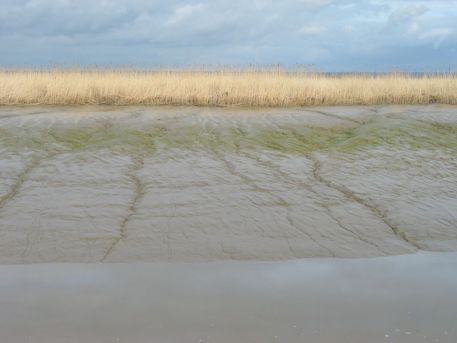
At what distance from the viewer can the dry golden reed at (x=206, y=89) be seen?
50.2 ft

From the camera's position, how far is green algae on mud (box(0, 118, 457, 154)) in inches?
397

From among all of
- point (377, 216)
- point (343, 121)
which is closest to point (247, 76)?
point (343, 121)

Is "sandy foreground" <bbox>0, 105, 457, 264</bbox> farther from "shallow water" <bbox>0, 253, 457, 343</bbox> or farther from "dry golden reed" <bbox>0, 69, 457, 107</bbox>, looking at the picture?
"dry golden reed" <bbox>0, 69, 457, 107</bbox>

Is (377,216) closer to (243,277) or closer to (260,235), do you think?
(260,235)

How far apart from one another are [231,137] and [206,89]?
5080 mm

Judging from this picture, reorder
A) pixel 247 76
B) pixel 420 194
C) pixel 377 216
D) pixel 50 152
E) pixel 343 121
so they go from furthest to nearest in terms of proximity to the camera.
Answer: pixel 247 76 → pixel 343 121 → pixel 50 152 → pixel 420 194 → pixel 377 216

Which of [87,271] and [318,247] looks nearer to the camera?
[87,271]

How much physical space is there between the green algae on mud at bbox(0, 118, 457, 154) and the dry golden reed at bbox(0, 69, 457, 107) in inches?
137

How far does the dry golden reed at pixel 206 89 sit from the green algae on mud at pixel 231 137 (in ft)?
11.4

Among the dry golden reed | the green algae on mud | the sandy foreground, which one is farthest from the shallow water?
the dry golden reed

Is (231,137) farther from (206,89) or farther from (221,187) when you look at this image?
(206,89)

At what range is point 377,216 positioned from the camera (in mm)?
6371

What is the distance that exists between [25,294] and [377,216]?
361 centimetres

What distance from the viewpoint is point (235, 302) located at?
13.5 ft
